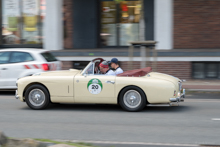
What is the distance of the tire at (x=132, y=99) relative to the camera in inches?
329

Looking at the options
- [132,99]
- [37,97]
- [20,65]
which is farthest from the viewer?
[20,65]

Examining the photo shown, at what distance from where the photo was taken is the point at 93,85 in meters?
8.52

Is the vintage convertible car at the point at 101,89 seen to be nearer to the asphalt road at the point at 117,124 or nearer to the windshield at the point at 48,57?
the asphalt road at the point at 117,124

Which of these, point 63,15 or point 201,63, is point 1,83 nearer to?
point 63,15

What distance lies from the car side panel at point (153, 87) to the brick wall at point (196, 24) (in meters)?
7.62

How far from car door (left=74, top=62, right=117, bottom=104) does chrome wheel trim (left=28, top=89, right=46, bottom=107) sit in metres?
0.87

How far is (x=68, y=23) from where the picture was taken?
17359 millimetres

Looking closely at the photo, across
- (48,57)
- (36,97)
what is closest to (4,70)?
(48,57)

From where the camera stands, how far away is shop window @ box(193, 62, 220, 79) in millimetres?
14805

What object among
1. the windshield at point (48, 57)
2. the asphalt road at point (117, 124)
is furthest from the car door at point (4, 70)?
the asphalt road at point (117, 124)

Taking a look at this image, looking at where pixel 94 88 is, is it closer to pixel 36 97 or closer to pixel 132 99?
pixel 132 99

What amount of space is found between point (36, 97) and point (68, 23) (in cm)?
900

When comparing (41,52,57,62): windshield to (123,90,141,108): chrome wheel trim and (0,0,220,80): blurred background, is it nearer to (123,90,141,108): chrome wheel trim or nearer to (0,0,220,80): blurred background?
(0,0,220,80): blurred background

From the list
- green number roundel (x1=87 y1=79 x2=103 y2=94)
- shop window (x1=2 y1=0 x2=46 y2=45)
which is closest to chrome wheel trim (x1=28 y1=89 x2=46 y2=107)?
green number roundel (x1=87 y1=79 x2=103 y2=94)
